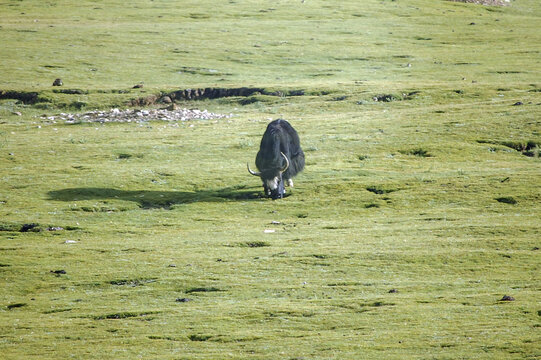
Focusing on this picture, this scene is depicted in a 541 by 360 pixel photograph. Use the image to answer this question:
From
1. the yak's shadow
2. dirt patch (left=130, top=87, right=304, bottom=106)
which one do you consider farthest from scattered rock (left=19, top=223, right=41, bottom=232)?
dirt patch (left=130, top=87, right=304, bottom=106)

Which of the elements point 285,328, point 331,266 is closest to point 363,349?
point 285,328

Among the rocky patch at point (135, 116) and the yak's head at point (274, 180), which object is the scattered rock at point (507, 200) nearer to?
the yak's head at point (274, 180)

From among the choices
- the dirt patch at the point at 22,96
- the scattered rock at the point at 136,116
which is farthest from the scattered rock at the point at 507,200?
the dirt patch at the point at 22,96

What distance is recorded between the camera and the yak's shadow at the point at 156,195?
25.0 m

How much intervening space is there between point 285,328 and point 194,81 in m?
34.6

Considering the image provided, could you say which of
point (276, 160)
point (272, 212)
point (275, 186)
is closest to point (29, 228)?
point (272, 212)

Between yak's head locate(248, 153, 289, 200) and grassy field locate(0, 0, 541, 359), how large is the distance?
521 millimetres

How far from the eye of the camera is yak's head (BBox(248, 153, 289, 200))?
973 inches

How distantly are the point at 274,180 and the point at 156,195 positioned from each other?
4.23 m

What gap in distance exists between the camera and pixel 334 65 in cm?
5272

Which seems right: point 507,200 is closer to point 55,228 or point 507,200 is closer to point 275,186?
point 275,186

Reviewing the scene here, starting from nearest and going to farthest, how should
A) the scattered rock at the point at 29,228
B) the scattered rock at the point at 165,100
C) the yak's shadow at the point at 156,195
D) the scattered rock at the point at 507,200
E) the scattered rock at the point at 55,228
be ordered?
the scattered rock at the point at 29,228
the scattered rock at the point at 55,228
the scattered rock at the point at 507,200
the yak's shadow at the point at 156,195
the scattered rock at the point at 165,100

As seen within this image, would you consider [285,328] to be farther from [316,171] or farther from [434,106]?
[434,106]

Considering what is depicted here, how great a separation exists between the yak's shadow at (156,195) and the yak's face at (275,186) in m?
0.58
